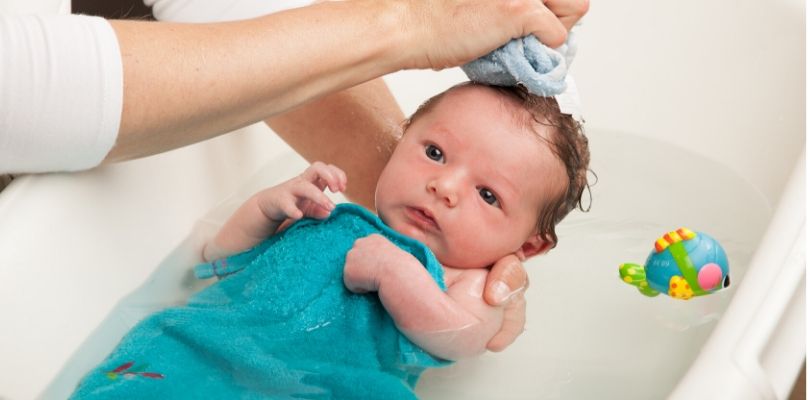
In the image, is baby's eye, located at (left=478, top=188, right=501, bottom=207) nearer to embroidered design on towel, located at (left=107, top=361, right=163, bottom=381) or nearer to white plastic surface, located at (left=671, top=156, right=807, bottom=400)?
white plastic surface, located at (left=671, top=156, right=807, bottom=400)

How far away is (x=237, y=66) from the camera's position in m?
1.11

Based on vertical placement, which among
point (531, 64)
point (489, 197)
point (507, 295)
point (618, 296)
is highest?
point (531, 64)

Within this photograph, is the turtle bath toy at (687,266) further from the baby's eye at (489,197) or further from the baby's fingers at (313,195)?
the baby's fingers at (313,195)

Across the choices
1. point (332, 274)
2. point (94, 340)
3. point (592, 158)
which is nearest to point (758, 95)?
point (592, 158)

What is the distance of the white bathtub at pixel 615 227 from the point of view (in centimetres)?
109

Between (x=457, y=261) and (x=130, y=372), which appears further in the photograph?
(x=457, y=261)

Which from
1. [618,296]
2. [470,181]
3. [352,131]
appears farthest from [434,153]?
[618,296]

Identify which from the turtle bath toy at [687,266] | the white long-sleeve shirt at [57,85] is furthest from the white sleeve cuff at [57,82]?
the turtle bath toy at [687,266]

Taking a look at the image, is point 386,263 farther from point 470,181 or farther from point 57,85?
point 57,85

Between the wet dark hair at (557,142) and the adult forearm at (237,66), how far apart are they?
0.52 ft

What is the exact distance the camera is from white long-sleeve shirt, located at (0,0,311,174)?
3.26ft

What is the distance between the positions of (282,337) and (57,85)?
15.5 inches

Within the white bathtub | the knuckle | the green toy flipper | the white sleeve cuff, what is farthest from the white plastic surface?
the white sleeve cuff

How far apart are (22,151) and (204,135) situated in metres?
0.21
